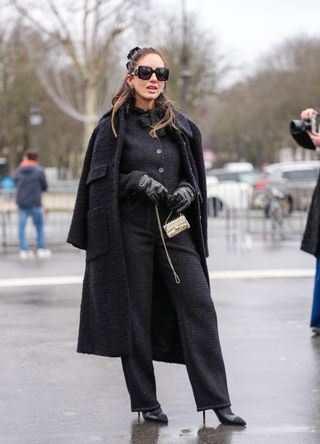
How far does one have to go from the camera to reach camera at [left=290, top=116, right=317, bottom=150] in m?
7.99

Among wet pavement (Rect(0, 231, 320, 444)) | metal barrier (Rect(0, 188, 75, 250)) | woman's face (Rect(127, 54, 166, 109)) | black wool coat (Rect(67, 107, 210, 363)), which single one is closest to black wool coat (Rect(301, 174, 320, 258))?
wet pavement (Rect(0, 231, 320, 444))

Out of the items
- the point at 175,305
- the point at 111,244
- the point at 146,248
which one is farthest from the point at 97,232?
the point at 175,305

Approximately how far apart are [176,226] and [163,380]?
1.61 metres

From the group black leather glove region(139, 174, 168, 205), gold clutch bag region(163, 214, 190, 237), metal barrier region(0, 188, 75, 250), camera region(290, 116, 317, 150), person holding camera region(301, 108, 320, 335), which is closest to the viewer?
black leather glove region(139, 174, 168, 205)

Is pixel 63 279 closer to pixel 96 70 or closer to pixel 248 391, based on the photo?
pixel 248 391

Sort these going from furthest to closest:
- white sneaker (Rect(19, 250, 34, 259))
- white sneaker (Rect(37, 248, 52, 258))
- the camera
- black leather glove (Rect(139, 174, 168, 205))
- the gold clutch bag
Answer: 1. white sneaker (Rect(37, 248, 52, 258))
2. white sneaker (Rect(19, 250, 34, 259))
3. the camera
4. the gold clutch bag
5. black leather glove (Rect(139, 174, 168, 205))

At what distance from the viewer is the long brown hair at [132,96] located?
562 cm

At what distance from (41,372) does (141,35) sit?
31785 millimetres

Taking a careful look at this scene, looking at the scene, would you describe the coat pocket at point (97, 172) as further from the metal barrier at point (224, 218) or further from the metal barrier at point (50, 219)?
the metal barrier at point (50, 219)

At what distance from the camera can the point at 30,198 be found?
16891 mm

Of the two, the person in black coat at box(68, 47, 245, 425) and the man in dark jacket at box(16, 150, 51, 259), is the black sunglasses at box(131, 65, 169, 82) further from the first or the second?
the man in dark jacket at box(16, 150, 51, 259)

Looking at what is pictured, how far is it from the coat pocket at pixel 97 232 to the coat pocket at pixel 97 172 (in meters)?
0.16

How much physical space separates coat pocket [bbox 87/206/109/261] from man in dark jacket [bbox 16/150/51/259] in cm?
1122

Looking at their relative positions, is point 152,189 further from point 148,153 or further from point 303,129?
point 303,129
